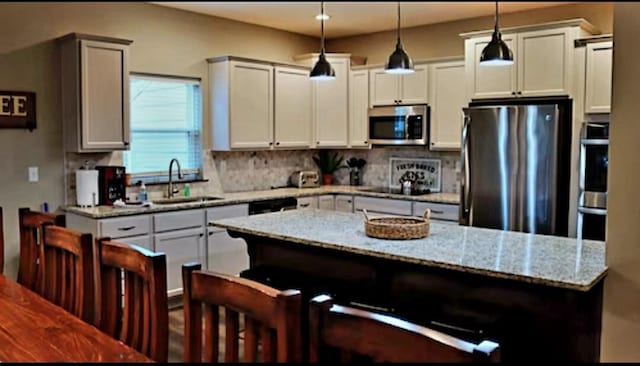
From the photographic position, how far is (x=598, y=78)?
430cm

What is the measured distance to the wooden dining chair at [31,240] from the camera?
263cm

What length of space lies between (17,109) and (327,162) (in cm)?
341

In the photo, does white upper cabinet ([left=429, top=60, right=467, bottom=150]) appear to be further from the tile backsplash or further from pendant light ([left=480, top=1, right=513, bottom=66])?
pendant light ([left=480, top=1, right=513, bottom=66])

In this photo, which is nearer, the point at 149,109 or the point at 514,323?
the point at 514,323

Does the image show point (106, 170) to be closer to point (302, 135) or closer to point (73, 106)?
point (73, 106)

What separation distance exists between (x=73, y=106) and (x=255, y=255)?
202cm

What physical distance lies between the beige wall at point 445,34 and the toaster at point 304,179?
A: 1.48 meters

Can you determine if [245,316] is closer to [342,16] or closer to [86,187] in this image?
[86,187]

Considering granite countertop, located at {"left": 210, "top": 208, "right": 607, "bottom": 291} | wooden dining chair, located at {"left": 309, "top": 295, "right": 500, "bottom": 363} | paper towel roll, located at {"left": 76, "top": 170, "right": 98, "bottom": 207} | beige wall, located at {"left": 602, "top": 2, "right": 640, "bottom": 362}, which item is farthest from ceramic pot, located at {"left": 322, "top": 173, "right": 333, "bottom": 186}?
wooden dining chair, located at {"left": 309, "top": 295, "right": 500, "bottom": 363}

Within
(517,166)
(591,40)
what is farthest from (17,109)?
(591,40)

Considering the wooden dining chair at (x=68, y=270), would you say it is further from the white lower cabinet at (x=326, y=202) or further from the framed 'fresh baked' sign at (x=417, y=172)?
the framed 'fresh baked' sign at (x=417, y=172)

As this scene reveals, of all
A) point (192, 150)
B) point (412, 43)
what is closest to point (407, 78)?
point (412, 43)

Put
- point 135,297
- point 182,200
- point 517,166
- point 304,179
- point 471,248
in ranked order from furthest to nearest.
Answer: point 304,179 → point 182,200 → point 517,166 → point 471,248 → point 135,297

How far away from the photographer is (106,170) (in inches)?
179
